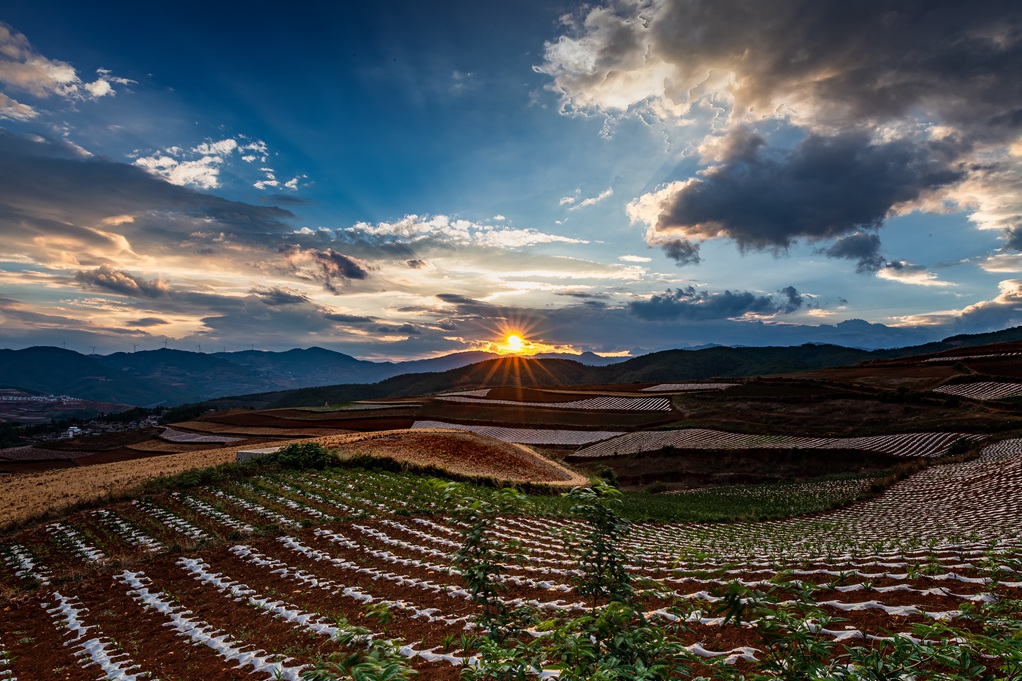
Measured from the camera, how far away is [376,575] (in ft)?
43.2

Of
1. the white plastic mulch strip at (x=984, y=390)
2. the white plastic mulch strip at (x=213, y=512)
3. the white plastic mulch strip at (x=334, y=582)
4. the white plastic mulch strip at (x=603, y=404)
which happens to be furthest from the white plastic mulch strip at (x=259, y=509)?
the white plastic mulch strip at (x=984, y=390)

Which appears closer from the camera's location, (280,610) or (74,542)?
(280,610)

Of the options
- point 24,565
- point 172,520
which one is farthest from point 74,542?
point 172,520

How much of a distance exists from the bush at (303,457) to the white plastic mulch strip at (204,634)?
46.9 ft

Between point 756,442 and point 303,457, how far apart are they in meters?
43.7

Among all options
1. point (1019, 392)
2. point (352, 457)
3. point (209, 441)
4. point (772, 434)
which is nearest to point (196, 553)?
point (352, 457)

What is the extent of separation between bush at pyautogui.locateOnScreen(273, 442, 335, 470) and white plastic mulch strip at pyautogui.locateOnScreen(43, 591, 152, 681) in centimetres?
1540

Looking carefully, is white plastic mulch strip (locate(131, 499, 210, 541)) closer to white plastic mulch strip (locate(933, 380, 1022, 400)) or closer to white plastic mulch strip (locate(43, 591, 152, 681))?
white plastic mulch strip (locate(43, 591, 152, 681))

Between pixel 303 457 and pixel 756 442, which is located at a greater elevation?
pixel 303 457

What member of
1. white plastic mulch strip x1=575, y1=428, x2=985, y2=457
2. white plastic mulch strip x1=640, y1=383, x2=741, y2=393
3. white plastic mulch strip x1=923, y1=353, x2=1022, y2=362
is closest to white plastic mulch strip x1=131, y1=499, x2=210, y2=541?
white plastic mulch strip x1=575, y1=428, x2=985, y2=457

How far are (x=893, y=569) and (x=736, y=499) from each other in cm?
2313

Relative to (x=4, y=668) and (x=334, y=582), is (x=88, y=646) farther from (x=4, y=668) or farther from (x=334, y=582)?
(x=334, y=582)

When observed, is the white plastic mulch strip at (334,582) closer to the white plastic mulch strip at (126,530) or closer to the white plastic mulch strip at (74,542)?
the white plastic mulch strip at (126,530)

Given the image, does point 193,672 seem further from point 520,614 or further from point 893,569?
point 893,569
